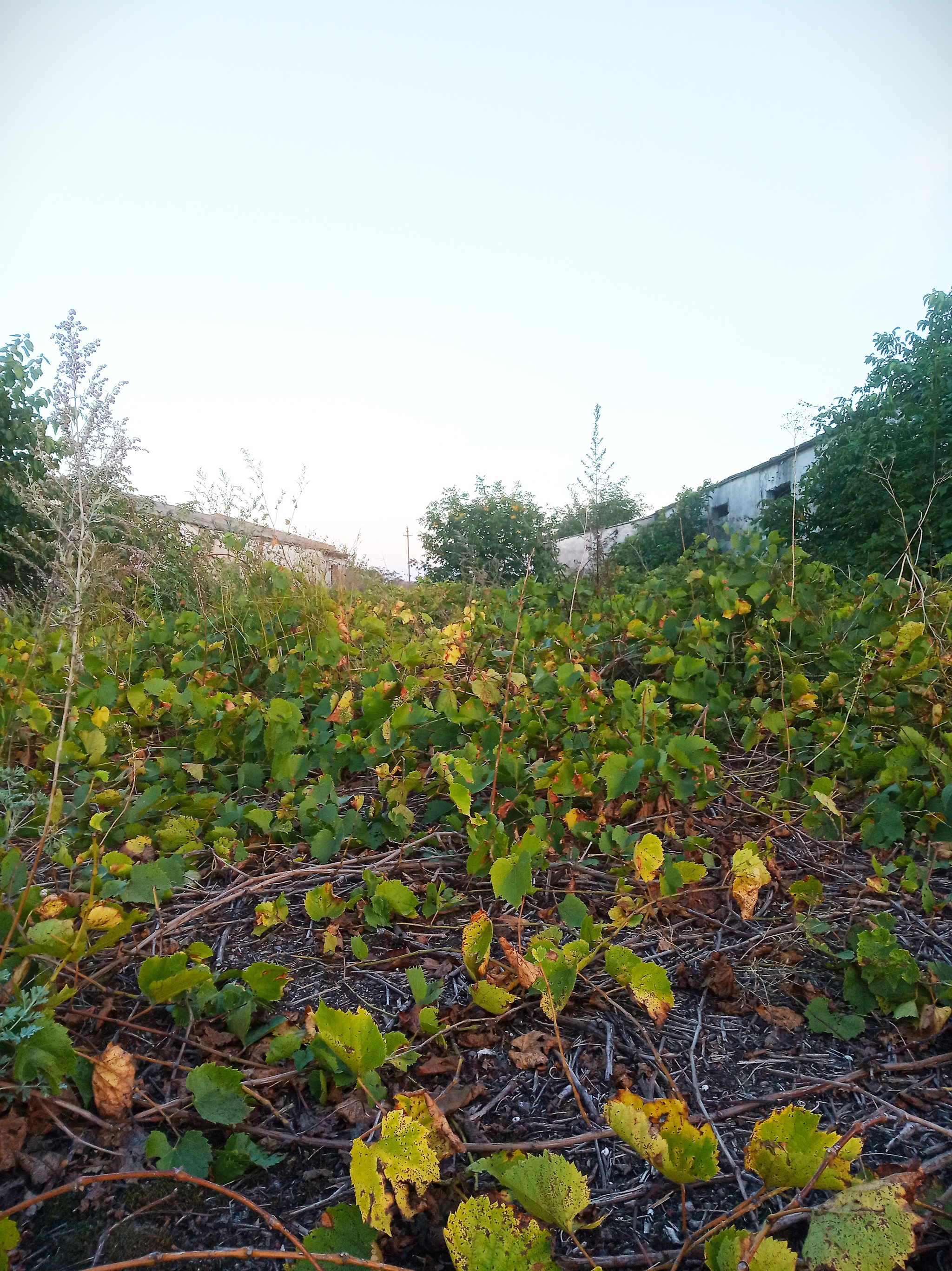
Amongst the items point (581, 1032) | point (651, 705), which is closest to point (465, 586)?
point (651, 705)

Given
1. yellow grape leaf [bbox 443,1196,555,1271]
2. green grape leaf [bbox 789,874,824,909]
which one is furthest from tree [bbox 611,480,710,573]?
yellow grape leaf [bbox 443,1196,555,1271]

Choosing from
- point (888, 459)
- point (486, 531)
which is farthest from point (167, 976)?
point (486, 531)

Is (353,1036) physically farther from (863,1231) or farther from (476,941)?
(863,1231)

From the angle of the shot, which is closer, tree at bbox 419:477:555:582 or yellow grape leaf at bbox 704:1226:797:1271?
yellow grape leaf at bbox 704:1226:797:1271

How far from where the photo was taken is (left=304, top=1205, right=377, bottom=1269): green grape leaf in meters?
0.75

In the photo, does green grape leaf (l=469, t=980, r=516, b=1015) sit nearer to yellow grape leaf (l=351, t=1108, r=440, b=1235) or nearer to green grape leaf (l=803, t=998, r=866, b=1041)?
yellow grape leaf (l=351, t=1108, r=440, b=1235)

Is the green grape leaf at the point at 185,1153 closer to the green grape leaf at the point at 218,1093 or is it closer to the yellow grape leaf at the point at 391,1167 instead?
the green grape leaf at the point at 218,1093

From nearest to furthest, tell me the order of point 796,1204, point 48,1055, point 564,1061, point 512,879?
1. point 796,1204
2. point 48,1055
3. point 564,1061
4. point 512,879

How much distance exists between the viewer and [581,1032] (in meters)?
1.19

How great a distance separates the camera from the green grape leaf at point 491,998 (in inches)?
45.2

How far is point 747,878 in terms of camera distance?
4.69 ft

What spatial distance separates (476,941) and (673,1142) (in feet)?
1.64

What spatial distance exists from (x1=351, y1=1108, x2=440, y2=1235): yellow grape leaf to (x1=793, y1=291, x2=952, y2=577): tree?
707 centimetres

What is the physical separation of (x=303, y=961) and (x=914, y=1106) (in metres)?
1.08
